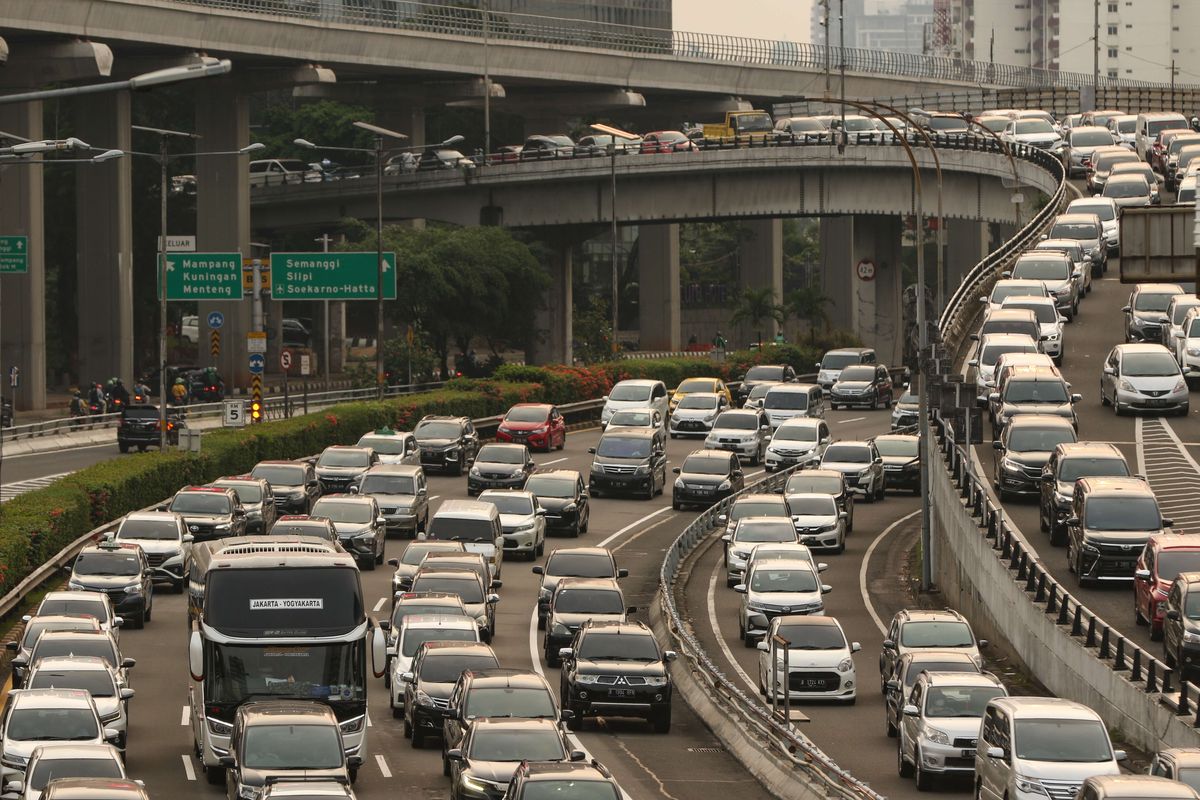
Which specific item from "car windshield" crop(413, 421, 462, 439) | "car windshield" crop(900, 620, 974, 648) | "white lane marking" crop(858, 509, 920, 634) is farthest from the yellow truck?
"car windshield" crop(900, 620, 974, 648)

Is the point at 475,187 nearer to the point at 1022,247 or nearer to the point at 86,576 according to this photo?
the point at 1022,247

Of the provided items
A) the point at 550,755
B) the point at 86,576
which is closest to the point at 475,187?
the point at 86,576

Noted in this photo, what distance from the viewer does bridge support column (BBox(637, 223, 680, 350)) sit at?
126 m

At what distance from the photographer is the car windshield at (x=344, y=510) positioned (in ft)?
154

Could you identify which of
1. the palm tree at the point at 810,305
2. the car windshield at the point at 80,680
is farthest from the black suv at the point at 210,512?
the palm tree at the point at 810,305

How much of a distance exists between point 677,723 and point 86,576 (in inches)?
490

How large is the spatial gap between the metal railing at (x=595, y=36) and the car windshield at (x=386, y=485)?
4267 cm

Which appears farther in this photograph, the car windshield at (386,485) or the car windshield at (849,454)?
the car windshield at (849,454)

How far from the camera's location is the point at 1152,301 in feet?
192

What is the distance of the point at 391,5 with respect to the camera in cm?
11325

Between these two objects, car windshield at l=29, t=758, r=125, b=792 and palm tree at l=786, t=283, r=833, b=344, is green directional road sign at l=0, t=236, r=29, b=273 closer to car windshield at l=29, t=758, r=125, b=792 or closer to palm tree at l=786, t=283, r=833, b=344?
car windshield at l=29, t=758, r=125, b=792

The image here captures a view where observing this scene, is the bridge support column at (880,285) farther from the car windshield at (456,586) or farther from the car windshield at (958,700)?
the car windshield at (958,700)

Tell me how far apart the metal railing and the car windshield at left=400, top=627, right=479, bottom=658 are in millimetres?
60601

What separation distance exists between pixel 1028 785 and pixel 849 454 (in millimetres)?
35124
